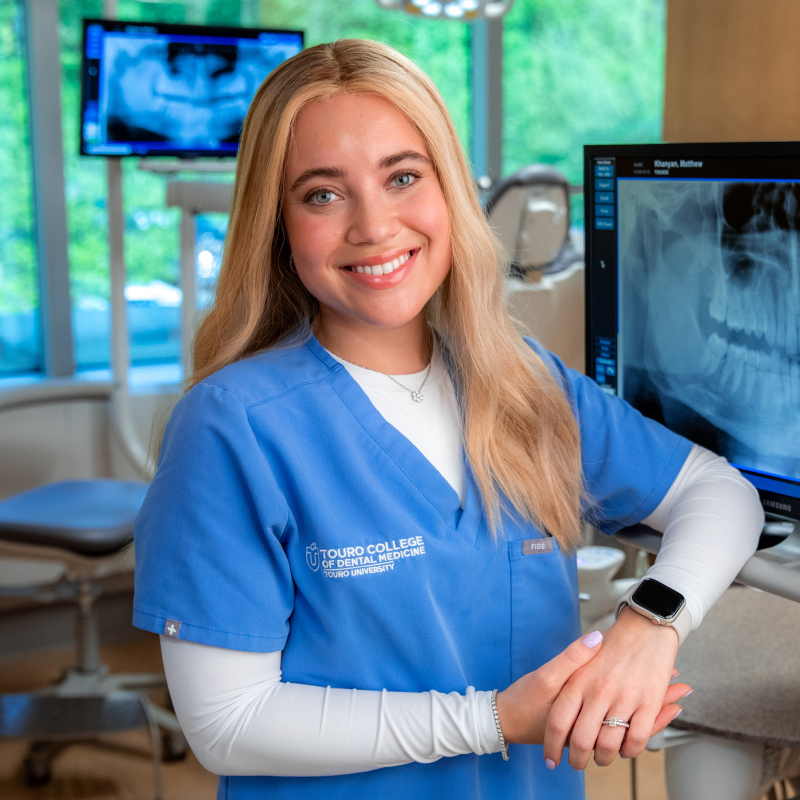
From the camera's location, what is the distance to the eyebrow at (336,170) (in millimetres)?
1006

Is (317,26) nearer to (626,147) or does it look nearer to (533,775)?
(626,147)

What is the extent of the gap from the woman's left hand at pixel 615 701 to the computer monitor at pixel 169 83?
1879 millimetres

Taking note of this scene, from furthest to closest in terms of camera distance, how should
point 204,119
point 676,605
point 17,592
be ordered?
point 17,592 < point 204,119 < point 676,605

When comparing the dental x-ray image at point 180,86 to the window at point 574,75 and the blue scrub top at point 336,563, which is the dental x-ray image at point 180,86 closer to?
the window at point 574,75

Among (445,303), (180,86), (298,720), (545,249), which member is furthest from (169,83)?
(298,720)

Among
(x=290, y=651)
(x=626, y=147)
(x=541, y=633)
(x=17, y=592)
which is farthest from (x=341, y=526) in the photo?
(x=17, y=592)

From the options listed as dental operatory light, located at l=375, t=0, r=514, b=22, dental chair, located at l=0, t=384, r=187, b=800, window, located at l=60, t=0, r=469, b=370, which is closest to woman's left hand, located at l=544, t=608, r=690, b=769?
dental chair, located at l=0, t=384, r=187, b=800

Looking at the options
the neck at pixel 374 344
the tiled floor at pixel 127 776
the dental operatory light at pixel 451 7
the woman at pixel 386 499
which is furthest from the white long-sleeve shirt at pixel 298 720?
the dental operatory light at pixel 451 7

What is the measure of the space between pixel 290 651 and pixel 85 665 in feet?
5.46

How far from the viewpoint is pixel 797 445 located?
1122 millimetres

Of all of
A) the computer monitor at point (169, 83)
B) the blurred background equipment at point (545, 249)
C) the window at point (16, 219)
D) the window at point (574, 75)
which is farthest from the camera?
the window at point (574, 75)

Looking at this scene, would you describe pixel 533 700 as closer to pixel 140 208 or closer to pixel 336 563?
pixel 336 563

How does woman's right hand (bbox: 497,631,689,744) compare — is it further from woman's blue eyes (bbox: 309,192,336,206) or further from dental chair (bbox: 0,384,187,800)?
dental chair (bbox: 0,384,187,800)

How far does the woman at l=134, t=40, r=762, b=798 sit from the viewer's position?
2.99 feet
